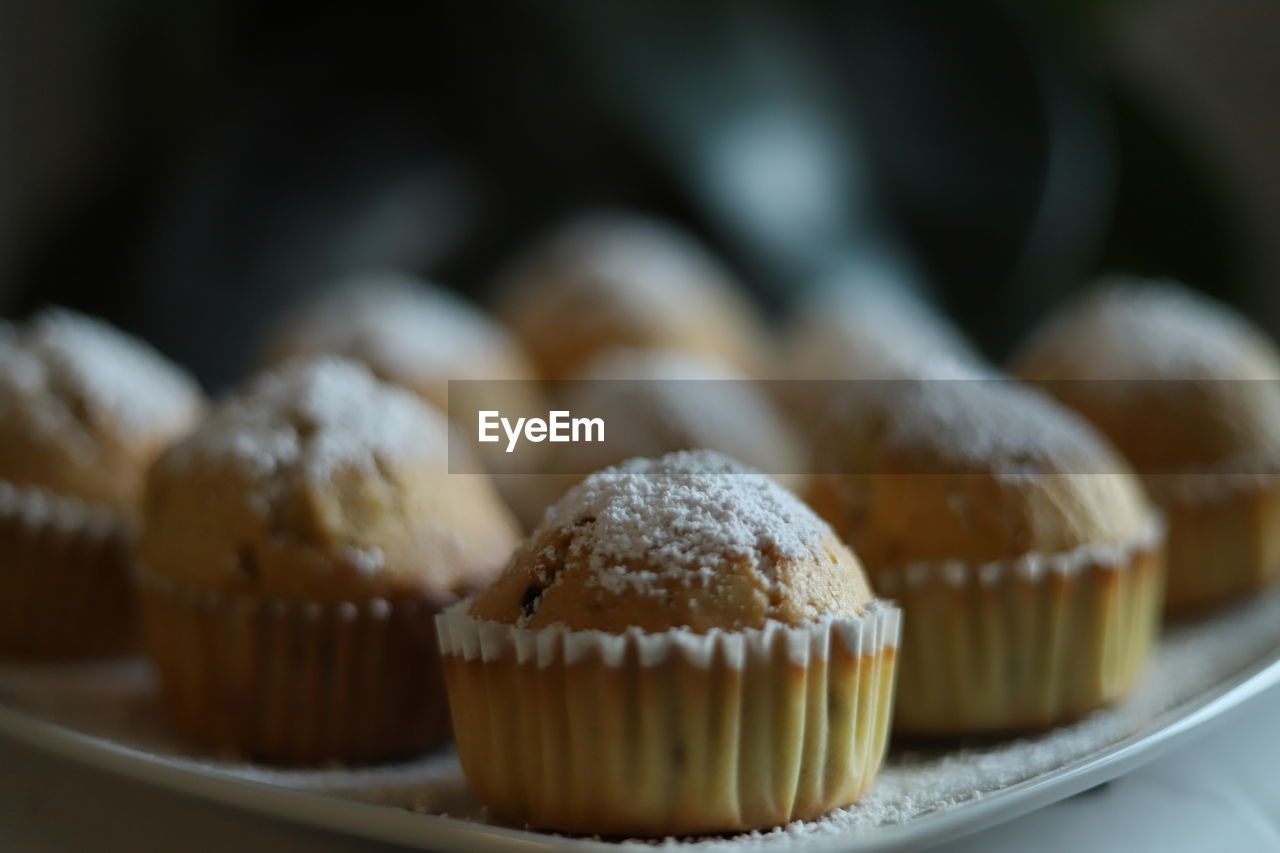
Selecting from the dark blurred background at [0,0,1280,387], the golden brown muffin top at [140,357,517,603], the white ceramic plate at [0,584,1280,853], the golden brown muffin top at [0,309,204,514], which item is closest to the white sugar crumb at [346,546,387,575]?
the golden brown muffin top at [140,357,517,603]

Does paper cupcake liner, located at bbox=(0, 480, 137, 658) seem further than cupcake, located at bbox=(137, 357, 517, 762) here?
Yes

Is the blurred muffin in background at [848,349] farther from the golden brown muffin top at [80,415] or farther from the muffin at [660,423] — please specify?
the golden brown muffin top at [80,415]

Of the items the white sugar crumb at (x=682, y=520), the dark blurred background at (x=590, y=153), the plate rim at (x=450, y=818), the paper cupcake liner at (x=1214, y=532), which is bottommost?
the plate rim at (x=450, y=818)

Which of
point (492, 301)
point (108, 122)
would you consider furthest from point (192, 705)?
point (108, 122)

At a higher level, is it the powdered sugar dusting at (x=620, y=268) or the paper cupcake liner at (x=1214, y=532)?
the powdered sugar dusting at (x=620, y=268)

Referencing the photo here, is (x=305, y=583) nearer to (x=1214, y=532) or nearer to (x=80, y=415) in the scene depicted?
(x=80, y=415)

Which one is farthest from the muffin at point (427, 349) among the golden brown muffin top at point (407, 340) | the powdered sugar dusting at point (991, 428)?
the powdered sugar dusting at point (991, 428)

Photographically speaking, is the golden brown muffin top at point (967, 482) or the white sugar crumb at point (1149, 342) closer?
the golden brown muffin top at point (967, 482)

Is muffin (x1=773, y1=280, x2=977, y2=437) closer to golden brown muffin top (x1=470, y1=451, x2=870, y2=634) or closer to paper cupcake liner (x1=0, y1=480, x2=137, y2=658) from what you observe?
golden brown muffin top (x1=470, y1=451, x2=870, y2=634)
